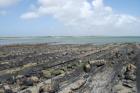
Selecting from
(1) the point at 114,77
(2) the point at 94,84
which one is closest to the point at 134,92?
(2) the point at 94,84

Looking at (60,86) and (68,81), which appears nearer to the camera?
(60,86)

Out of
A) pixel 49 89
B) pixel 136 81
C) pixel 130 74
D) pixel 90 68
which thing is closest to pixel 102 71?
pixel 90 68

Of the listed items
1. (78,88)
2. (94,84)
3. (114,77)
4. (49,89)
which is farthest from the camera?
(114,77)

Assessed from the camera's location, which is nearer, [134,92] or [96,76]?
[134,92]

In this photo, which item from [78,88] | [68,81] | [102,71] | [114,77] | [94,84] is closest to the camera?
[78,88]

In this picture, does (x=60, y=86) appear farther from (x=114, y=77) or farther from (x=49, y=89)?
(x=114, y=77)

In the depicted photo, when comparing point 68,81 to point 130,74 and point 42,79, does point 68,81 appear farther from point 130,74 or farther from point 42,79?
point 130,74

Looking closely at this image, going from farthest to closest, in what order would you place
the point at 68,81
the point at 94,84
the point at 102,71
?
1. the point at 102,71
2. the point at 68,81
3. the point at 94,84

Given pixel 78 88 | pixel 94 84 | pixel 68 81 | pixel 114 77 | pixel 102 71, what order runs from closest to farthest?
pixel 78 88
pixel 94 84
pixel 68 81
pixel 114 77
pixel 102 71
